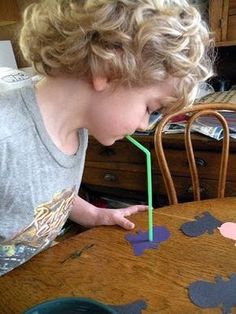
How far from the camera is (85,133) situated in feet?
2.83

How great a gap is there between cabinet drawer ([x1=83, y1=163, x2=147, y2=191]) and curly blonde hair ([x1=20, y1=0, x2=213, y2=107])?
0.96 metres

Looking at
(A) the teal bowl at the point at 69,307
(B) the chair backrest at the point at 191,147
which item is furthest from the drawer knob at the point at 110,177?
(A) the teal bowl at the point at 69,307

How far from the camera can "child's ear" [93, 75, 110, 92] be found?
0.65 m

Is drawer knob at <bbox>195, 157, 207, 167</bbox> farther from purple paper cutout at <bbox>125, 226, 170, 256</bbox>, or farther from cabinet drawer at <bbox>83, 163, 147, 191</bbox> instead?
purple paper cutout at <bbox>125, 226, 170, 256</bbox>

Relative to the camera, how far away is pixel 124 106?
687 mm

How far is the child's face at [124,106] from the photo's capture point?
0.68 m

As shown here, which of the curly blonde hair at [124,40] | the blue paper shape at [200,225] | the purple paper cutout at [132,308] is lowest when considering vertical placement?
the blue paper shape at [200,225]

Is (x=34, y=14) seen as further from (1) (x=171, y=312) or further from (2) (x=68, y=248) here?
(1) (x=171, y=312)

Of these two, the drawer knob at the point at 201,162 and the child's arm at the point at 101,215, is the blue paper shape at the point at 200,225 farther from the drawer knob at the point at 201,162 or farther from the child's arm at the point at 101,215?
the drawer knob at the point at 201,162

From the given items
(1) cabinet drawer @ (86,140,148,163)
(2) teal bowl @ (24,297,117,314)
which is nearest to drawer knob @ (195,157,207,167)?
(1) cabinet drawer @ (86,140,148,163)

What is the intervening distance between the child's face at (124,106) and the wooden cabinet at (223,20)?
942 mm

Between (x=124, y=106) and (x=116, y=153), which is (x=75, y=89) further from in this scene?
(x=116, y=153)

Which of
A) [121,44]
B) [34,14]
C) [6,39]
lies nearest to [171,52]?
[121,44]

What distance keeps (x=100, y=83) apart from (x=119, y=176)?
1.06 meters
